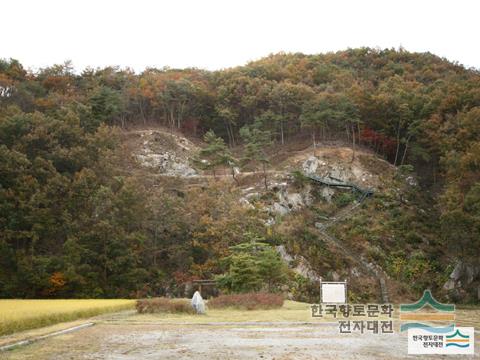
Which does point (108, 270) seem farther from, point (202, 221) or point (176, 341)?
point (176, 341)

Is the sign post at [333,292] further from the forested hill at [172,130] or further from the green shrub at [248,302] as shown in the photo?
the forested hill at [172,130]

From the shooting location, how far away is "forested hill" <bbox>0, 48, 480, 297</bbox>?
26.4 meters

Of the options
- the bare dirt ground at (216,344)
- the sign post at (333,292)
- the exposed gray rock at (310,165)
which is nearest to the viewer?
the bare dirt ground at (216,344)

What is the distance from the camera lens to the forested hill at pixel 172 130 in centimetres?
2639

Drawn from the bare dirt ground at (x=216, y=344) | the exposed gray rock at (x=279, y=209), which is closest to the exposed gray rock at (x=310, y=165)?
the exposed gray rock at (x=279, y=209)

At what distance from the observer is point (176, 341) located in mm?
9500

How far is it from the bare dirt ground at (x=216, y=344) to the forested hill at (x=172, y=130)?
608 inches

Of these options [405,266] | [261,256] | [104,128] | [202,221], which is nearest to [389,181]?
[405,266]

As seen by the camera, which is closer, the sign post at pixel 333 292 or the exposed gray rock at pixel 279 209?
the sign post at pixel 333 292

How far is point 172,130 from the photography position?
45000mm

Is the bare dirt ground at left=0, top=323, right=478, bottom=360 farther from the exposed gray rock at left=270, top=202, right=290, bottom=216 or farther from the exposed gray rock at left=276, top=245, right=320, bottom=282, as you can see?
the exposed gray rock at left=270, top=202, right=290, bottom=216

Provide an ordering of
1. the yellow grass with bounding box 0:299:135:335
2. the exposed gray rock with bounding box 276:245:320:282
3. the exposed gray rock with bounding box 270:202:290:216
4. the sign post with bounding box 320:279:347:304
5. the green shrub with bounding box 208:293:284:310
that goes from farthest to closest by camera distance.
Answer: the exposed gray rock with bounding box 270:202:290:216 → the exposed gray rock with bounding box 276:245:320:282 → the sign post with bounding box 320:279:347:304 → the green shrub with bounding box 208:293:284:310 → the yellow grass with bounding box 0:299:135:335

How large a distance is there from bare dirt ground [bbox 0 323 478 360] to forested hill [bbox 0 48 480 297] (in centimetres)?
1544

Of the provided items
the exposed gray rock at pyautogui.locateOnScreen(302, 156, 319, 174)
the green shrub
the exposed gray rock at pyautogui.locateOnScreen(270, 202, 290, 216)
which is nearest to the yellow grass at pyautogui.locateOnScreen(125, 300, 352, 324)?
the green shrub
